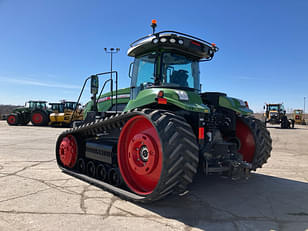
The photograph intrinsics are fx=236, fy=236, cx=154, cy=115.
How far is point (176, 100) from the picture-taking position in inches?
141

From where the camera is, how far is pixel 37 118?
24562 mm

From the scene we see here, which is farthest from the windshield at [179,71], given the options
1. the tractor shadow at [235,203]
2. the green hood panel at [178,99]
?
the tractor shadow at [235,203]

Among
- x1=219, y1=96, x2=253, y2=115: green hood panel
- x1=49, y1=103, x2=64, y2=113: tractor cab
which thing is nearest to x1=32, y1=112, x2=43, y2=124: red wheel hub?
x1=49, y1=103, x2=64, y2=113: tractor cab

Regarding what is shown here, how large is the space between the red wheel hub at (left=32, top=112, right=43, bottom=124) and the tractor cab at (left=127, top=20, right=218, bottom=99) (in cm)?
2239

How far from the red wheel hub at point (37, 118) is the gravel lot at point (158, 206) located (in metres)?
20.9

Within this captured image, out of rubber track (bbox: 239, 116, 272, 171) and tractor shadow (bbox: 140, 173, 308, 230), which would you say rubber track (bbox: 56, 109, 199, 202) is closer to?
tractor shadow (bbox: 140, 173, 308, 230)

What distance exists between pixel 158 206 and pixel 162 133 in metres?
1.18

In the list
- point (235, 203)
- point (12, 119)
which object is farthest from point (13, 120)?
point (235, 203)

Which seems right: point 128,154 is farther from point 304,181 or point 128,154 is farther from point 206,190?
point 304,181

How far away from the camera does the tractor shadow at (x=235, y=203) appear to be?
3.25 m

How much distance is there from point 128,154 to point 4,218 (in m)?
1.95

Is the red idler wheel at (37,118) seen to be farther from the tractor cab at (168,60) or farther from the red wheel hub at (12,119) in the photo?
the tractor cab at (168,60)

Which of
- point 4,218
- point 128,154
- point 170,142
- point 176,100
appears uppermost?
point 176,100

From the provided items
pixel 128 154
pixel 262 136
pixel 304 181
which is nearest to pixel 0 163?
pixel 128 154
